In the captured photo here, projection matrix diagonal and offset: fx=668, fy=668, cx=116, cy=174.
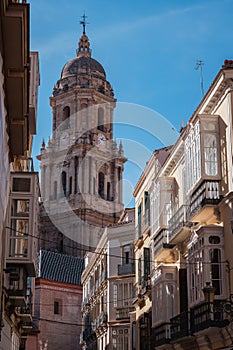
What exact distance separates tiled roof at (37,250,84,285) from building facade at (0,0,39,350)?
2724 cm

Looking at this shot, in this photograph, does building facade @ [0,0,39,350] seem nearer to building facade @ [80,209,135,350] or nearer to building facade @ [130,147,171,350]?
building facade @ [130,147,171,350]

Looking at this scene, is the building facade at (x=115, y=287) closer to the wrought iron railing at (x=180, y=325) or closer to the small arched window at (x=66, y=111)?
the wrought iron railing at (x=180, y=325)

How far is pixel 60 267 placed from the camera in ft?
183

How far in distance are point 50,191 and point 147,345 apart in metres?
41.2

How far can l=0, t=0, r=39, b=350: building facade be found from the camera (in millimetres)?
10102

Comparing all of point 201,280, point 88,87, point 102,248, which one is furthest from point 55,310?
point 201,280

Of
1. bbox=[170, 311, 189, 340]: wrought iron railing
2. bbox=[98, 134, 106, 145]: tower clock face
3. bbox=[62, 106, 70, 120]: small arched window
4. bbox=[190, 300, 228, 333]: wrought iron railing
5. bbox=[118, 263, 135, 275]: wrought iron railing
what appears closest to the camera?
bbox=[190, 300, 228, 333]: wrought iron railing

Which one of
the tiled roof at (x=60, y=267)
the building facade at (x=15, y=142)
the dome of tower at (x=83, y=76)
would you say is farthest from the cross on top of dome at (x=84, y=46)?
the building facade at (x=15, y=142)

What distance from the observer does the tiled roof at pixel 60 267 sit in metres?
53.2

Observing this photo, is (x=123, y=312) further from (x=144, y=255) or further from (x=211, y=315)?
(x=211, y=315)

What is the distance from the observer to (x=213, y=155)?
60.3 feet

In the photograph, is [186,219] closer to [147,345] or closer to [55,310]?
[147,345]

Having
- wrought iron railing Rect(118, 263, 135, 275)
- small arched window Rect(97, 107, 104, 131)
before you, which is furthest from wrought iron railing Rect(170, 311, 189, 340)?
small arched window Rect(97, 107, 104, 131)

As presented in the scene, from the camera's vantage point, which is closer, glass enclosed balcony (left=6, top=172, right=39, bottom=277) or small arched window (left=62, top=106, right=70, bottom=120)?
glass enclosed balcony (left=6, top=172, right=39, bottom=277)
